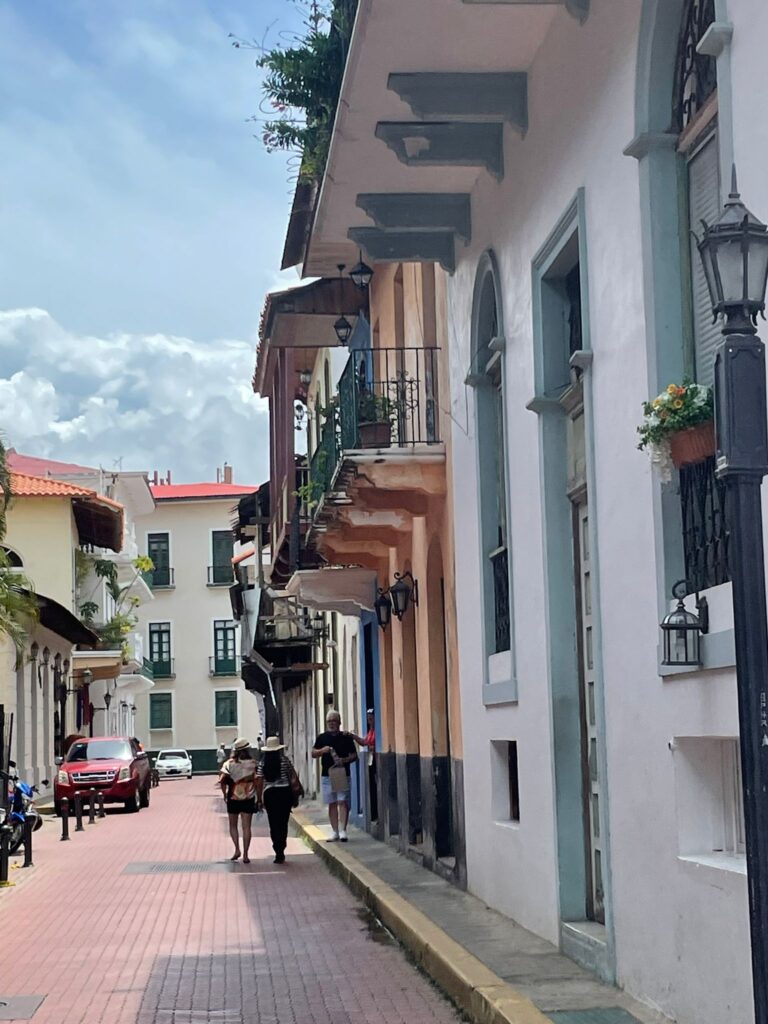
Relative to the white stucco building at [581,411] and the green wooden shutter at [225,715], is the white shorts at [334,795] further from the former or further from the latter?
the green wooden shutter at [225,715]

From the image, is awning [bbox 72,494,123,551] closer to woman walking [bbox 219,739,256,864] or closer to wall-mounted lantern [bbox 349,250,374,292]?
woman walking [bbox 219,739,256,864]

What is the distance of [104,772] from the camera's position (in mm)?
35625

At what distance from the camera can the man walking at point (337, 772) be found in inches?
827

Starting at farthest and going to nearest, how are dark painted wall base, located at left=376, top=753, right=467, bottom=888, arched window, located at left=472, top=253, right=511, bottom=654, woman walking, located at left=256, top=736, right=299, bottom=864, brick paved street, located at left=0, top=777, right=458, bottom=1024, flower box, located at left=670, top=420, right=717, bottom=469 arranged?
woman walking, located at left=256, top=736, right=299, bottom=864
dark painted wall base, located at left=376, top=753, right=467, bottom=888
arched window, located at left=472, top=253, right=511, bottom=654
brick paved street, located at left=0, top=777, right=458, bottom=1024
flower box, located at left=670, top=420, right=717, bottom=469

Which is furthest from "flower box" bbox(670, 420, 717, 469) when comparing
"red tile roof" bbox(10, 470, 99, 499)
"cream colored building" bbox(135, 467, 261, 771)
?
"cream colored building" bbox(135, 467, 261, 771)

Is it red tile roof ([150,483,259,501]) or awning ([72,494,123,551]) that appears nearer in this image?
awning ([72,494,123,551])

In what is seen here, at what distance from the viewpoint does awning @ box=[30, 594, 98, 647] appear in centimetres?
3828

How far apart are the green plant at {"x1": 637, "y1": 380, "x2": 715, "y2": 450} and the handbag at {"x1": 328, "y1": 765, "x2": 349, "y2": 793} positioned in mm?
14477

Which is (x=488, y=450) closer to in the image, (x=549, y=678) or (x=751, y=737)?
(x=549, y=678)

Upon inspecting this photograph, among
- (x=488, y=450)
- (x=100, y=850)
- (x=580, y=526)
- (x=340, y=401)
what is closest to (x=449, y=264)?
(x=488, y=450)

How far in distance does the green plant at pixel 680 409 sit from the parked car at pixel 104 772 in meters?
28.7

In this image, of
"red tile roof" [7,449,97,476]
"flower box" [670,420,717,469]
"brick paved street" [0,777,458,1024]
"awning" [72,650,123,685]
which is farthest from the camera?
"red tile roof" [7,449,97,476]

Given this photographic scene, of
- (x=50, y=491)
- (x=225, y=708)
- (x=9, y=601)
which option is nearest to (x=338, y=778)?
(x=9, y=601)

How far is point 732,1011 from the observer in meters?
Answer: 6.74
